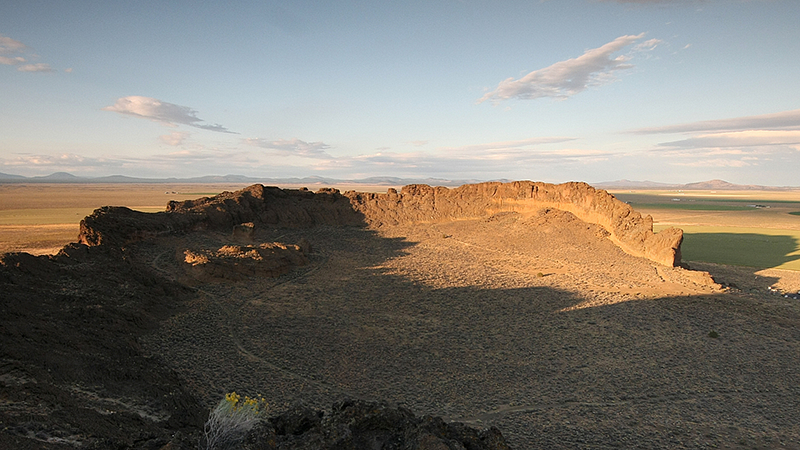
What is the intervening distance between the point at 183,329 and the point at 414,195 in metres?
26.8

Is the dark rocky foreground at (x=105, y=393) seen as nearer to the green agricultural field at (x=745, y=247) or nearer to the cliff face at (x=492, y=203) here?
the cliff face at (x=492, y=203)

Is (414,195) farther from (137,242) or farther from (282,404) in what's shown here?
(282,404)

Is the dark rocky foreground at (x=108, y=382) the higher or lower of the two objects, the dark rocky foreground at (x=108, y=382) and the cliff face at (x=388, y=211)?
the lower

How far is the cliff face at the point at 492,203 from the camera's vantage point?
1152 inches

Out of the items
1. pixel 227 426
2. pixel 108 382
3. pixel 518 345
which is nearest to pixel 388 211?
pixel 518 345

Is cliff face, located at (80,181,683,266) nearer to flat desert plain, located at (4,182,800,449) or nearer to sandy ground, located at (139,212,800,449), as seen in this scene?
flat desert plain, located at (4,182,800,449)

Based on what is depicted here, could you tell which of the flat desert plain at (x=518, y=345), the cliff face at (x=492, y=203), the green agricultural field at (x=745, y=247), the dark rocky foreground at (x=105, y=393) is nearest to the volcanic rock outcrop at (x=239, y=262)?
the flat desert plain at (x=518, y=345)

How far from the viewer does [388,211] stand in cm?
3612

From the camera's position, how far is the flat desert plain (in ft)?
31.9

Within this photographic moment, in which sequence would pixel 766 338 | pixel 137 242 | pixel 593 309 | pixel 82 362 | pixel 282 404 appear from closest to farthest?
pixel 82 362 < pixel 282 404 < pixel 766 338 < pixel 593 309 < pixel 137 242

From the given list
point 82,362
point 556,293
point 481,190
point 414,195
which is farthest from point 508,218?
point 82,362

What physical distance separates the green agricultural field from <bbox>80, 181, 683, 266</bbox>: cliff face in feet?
26.3

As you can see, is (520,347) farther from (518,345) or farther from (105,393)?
(105,393)

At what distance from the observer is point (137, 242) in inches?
826
